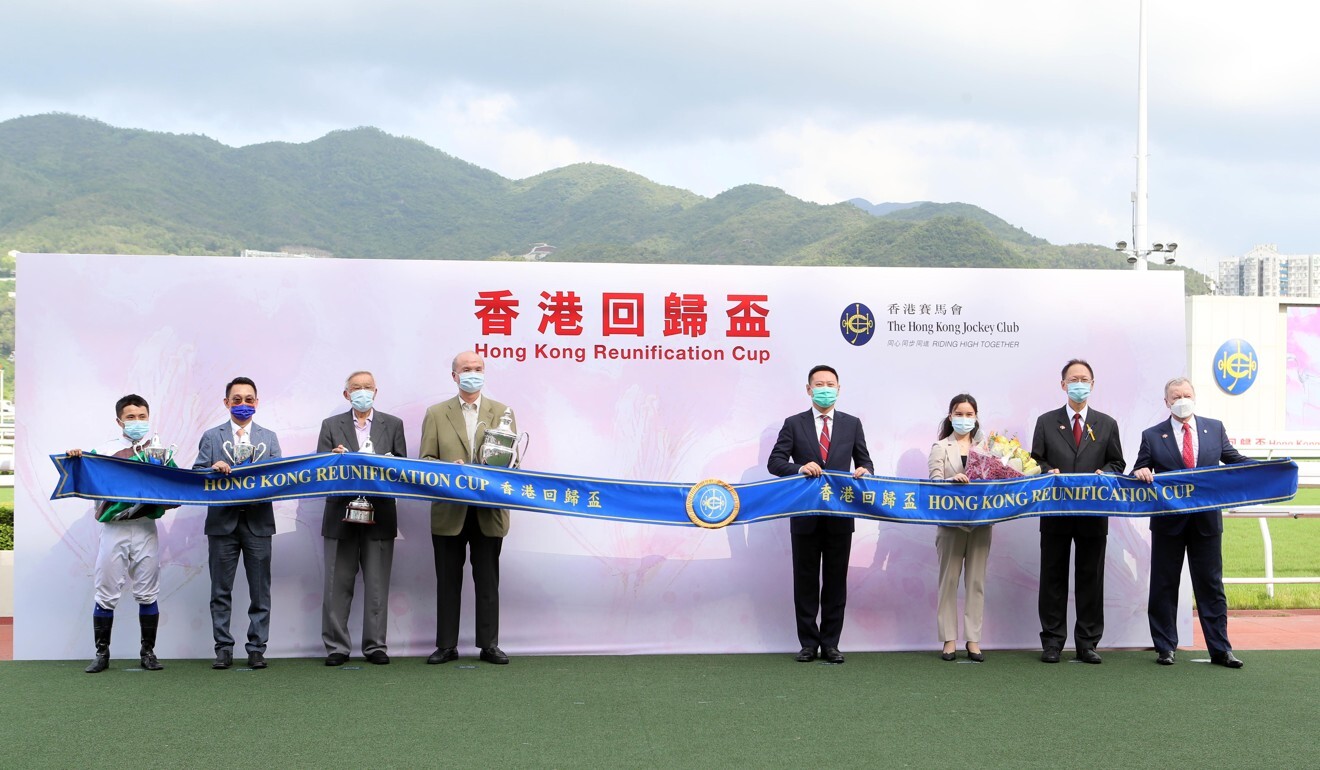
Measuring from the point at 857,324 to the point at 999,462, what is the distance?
1021mm

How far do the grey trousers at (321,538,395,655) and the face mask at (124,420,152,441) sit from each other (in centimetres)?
99

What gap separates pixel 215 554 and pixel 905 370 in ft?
11.7

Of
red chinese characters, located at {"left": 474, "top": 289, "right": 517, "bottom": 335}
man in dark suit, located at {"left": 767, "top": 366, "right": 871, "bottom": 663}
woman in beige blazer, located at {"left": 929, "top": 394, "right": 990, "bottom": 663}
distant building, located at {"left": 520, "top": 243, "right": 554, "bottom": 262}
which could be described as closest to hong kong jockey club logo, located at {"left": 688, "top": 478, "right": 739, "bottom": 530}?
man in dark suit, located at {"left": 767, "top": 366, "right": 871, "bottom": 663}

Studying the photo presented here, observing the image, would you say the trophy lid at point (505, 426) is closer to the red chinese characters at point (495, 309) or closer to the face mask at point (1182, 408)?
the red chinese characters at point (495, 309)

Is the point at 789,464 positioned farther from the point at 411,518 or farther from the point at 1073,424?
the point at 411,518

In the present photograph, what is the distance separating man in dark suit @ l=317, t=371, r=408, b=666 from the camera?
549 centimetres

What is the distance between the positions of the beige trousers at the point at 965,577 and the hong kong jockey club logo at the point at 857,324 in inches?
42.5

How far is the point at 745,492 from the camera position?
561cm

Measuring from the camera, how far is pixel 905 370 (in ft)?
20.0

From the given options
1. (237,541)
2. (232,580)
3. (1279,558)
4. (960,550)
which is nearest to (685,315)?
(960,550)

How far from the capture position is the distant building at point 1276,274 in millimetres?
57000

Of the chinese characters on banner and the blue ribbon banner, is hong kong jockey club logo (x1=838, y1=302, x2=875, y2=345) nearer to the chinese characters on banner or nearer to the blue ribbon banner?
Answer: the chinese characters on banner

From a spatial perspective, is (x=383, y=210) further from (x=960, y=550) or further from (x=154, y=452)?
(x=960, y=550)

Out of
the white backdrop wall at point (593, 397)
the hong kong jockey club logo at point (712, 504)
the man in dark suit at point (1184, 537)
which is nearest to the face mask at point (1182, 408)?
the man in dark suit at point (1184, 537)
